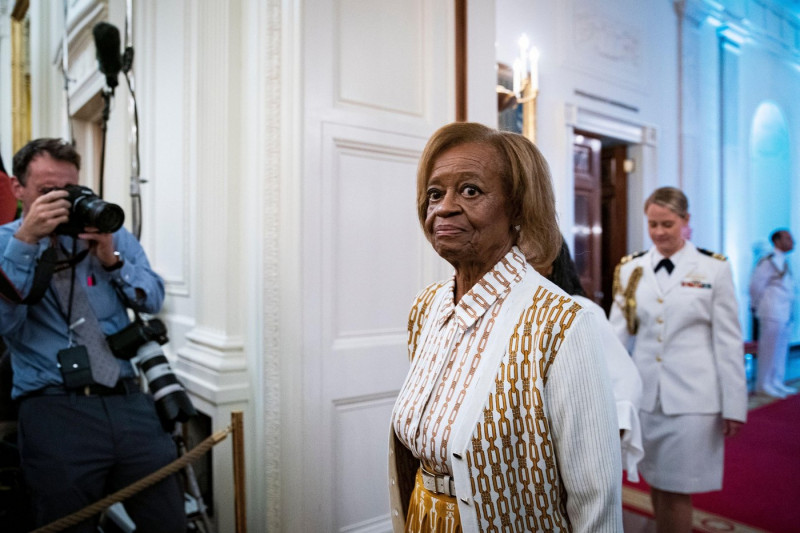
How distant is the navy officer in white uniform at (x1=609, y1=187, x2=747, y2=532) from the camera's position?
86.7 inches

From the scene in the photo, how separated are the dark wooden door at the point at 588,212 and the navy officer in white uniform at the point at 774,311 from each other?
210 cm

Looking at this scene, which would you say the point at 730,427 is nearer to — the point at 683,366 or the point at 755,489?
the point at 683,366

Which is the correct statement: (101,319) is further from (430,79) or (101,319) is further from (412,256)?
(430,79)

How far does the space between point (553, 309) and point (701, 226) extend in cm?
600

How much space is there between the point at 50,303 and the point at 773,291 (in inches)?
255

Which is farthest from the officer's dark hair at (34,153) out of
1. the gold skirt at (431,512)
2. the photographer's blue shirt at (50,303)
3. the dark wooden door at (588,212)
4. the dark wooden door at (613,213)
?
the dark wooden door at (613,213)

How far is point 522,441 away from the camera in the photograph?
3.24 ft

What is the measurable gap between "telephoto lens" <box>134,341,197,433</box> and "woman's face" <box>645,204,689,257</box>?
187cm

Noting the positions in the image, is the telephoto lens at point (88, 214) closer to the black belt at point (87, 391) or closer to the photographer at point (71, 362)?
the photographer at point (71, 362)

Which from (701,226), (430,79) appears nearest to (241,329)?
(430,79)

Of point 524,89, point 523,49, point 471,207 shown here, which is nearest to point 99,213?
point 471,207

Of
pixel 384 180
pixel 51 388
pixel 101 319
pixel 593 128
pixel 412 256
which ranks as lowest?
pixel 51 388

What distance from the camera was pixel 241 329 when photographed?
2.30 m

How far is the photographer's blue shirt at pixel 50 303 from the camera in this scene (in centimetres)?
162
